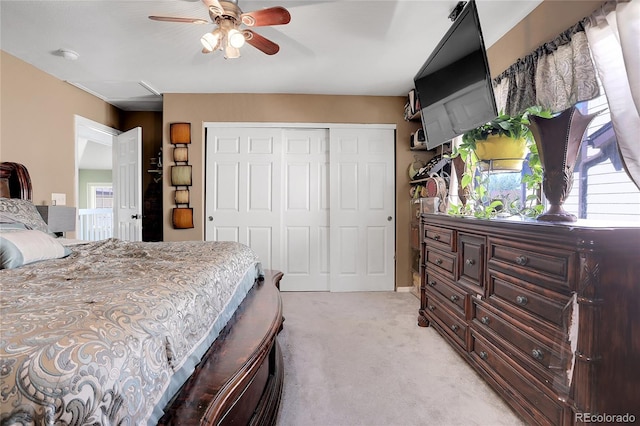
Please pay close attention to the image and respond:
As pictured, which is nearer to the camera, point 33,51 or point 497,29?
point 497,29

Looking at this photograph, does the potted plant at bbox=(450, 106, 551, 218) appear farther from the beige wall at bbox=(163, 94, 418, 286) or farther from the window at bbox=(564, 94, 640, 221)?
the beige wall at bbox=(163, 94, 418, 286)

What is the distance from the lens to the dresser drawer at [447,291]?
1933 millimetres

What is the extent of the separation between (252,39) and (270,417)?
2323mm

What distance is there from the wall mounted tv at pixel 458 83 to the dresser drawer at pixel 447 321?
133cm

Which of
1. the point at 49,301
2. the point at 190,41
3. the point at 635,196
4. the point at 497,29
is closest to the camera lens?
the point at 49,301

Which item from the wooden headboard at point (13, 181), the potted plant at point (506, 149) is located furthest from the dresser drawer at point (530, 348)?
the wooden headboard at point (13, 181)

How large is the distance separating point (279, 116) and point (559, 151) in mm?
3017

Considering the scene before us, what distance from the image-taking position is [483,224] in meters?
1.68

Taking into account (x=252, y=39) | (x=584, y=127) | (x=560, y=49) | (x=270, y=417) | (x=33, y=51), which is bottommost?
(x=270, y=417)

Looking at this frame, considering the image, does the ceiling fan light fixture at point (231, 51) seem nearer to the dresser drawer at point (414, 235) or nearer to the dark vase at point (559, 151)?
the dark vase at point (559, 151)

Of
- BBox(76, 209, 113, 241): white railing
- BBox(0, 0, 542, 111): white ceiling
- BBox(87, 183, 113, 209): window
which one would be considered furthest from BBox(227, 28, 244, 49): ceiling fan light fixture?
BBox(87, 183, 113, 209): window

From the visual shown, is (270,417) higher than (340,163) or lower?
lower

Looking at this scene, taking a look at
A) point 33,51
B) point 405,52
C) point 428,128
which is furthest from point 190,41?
point 428,128

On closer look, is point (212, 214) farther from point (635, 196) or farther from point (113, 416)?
point (635, 196)
